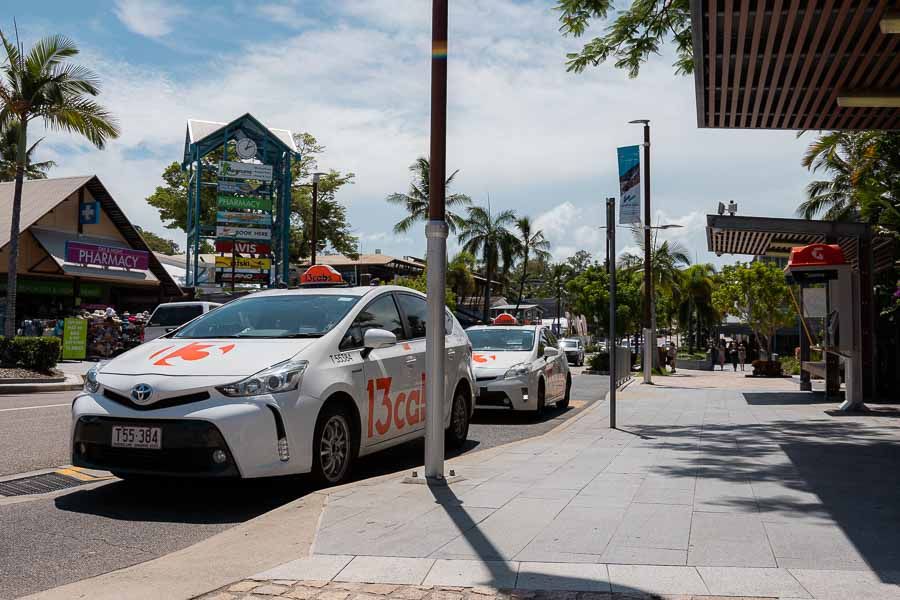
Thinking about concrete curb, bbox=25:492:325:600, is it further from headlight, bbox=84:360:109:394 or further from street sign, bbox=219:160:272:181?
street sign, bbox=219:160:272:181

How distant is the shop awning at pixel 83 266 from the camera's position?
30859 mm

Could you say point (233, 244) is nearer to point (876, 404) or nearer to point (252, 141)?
point (252, 141)

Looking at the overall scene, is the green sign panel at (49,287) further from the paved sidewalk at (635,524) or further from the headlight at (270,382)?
the headlight at (270,382)

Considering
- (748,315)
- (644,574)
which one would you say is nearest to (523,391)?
(644,574)

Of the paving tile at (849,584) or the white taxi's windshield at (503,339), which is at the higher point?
the white taxi's windshield at (503,339)

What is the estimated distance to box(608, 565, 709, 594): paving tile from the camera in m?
3.66

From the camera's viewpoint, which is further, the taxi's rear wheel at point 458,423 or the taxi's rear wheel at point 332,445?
the taxi's rear wheel at point 458,423

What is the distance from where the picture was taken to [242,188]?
38.8 meters

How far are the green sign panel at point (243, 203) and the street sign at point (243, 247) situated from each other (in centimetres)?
161

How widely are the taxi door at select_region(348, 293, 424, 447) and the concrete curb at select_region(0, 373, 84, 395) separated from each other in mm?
11146

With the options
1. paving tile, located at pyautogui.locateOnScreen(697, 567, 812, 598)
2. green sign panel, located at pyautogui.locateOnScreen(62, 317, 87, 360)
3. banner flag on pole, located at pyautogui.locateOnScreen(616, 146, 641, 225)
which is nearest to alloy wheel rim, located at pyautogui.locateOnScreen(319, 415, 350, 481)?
paving tile, located at pyautogui.locateOnScreen(697, 567, 812, 598)

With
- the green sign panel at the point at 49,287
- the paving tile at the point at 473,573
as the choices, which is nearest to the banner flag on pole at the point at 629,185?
the paving tile at the point at 473,573

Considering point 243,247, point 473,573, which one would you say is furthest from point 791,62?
point 243,247

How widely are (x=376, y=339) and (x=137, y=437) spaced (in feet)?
6.50
